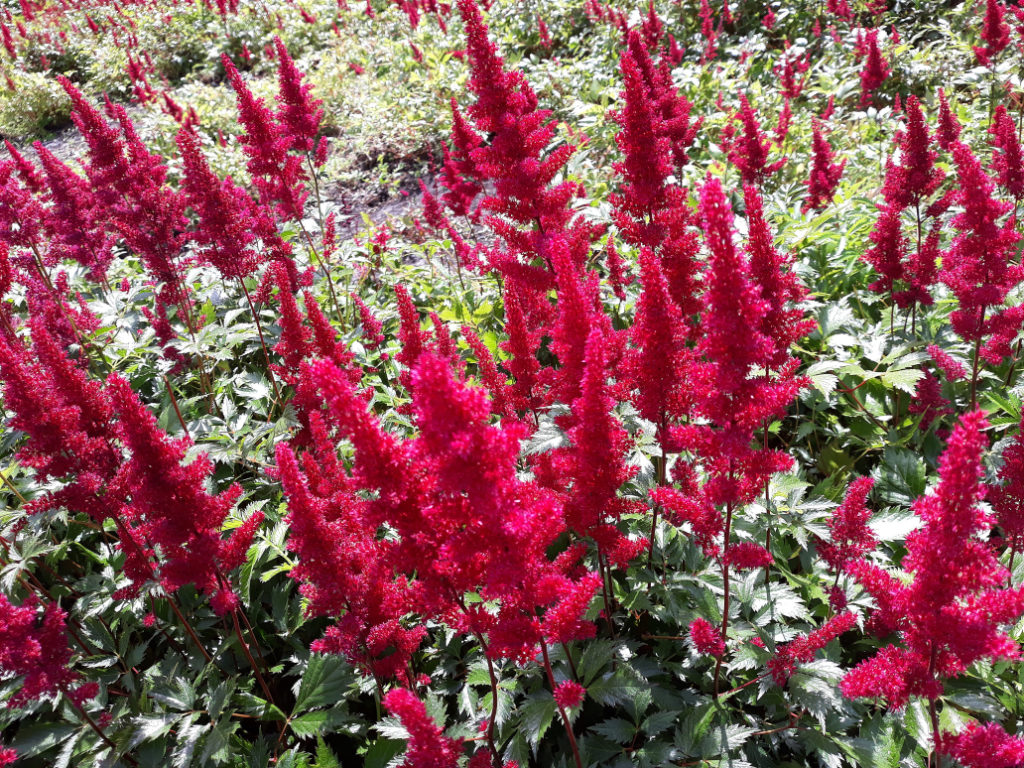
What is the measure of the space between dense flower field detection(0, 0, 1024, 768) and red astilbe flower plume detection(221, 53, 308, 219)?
39mm

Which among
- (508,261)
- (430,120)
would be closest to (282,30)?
(430,120)

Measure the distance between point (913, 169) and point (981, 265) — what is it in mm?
976

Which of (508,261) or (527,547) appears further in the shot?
(508,261)

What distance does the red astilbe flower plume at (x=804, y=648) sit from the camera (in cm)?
240

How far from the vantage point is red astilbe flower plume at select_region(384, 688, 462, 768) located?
6.09 feet

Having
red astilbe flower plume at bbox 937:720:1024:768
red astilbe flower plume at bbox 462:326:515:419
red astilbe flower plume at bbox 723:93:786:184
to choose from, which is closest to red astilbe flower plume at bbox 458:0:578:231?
red astilbe flower plume at bbox 462:326:515:419

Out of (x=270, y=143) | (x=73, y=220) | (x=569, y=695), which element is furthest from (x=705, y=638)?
(x=73, y=220)

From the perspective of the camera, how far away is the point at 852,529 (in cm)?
268

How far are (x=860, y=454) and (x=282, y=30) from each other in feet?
64.5

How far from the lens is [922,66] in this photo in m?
8.72

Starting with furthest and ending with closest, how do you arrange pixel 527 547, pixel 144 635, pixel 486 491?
1. pixel 144 635
2. pixel 527 547
3. pixel 486 491

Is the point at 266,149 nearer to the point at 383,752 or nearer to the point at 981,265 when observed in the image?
the point at 383,752

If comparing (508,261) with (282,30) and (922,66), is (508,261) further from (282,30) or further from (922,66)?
(282,30)

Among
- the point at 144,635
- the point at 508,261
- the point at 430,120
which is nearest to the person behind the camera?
the point at 508,261
